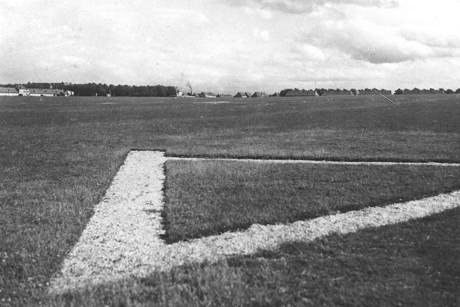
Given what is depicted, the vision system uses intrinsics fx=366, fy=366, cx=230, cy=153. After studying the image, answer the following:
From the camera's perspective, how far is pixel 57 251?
23.4 ft

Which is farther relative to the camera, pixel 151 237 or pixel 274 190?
pixel 274 190

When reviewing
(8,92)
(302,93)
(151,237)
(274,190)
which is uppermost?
(302,93)

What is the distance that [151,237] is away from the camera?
795 cm

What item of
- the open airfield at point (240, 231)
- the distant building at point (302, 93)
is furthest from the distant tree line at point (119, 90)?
the open airfield at point (240, 231)

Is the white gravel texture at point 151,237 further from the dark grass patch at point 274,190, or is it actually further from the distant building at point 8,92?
the distant building at point 8,92

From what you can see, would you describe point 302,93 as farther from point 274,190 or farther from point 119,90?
point 274,190

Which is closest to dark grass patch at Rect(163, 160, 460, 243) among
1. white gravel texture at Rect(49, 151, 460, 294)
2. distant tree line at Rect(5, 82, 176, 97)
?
white gravel texture at Rect(49, 151, 460, 294)

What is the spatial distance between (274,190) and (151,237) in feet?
15.2

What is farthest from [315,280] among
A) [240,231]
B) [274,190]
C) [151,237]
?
[274,190]

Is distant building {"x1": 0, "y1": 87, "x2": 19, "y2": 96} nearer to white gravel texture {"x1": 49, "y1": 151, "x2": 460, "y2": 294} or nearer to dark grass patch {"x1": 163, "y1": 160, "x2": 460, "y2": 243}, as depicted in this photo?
dark grass patch {"x1": 163, "y1": 160, "x2": 460, "y2": 243}

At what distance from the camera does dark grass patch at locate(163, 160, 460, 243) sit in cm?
882

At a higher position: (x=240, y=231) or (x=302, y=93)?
(x=302, y=93)

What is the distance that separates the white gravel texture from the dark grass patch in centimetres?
38

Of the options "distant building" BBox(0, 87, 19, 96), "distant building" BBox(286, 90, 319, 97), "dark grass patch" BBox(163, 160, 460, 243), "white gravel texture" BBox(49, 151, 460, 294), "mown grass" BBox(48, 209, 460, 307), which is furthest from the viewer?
"distant building" BBox(286, 90, 319, 97)
